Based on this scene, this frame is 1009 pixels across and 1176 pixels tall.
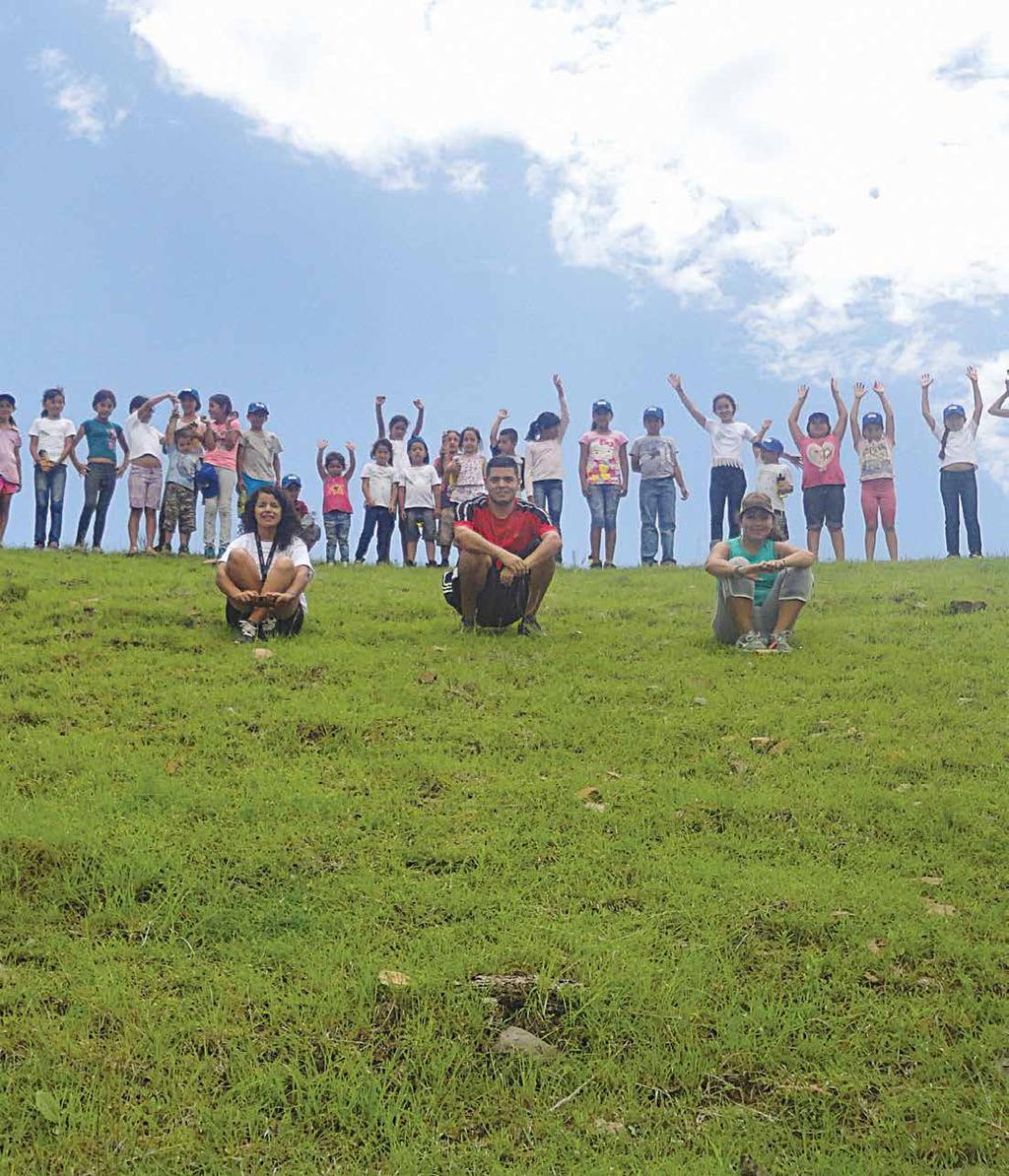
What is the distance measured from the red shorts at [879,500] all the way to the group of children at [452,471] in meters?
0.02

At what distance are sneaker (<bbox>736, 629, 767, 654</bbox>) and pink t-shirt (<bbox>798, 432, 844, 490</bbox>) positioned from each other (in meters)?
6.88

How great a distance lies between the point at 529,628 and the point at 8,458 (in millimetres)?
9289

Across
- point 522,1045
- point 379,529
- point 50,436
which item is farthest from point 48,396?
point 522,1045

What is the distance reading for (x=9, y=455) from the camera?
55.3ft

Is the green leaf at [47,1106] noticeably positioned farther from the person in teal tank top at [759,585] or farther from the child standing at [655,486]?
the child standing at [655,486]

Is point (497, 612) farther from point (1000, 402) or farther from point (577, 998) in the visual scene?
point (1000, 402)

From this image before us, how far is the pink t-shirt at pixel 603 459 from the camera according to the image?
711 inches

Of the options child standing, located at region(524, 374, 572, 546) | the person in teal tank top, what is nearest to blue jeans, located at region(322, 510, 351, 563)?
child standing, located at region(524, 374, 572, 546)

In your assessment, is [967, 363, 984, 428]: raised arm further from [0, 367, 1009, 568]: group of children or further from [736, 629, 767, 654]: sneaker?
[736, 629, 767, 654]: sneaker

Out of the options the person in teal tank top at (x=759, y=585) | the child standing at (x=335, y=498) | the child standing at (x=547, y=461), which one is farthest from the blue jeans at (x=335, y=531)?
the person in teal tank top at (x=759, y=585)

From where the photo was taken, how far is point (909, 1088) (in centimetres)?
461

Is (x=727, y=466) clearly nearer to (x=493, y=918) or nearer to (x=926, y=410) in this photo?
(x=926, y=410)

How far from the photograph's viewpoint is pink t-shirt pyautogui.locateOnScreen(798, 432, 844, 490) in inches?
695

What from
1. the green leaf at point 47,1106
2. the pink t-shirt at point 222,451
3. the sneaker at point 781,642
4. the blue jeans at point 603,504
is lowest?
the green leaf at point 47,1106
